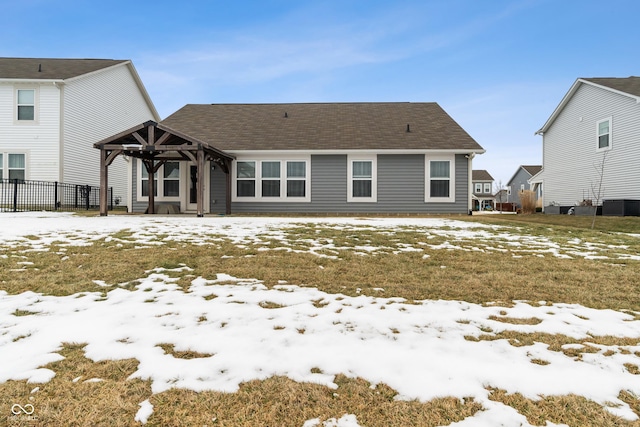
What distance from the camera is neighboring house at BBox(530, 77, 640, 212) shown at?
14.4 meters

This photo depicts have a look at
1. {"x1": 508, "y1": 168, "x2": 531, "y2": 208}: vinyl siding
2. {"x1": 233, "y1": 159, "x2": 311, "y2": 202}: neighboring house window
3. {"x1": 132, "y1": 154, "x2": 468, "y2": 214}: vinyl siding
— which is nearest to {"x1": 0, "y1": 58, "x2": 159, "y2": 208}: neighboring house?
{"x1": 132, "y1": 154, "x2": 468, "y2": 214}: vinyl siding

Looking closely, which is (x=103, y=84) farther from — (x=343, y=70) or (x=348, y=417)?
(x=343, y=70)

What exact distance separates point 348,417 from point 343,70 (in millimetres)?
45126

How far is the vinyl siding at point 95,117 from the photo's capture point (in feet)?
57.6

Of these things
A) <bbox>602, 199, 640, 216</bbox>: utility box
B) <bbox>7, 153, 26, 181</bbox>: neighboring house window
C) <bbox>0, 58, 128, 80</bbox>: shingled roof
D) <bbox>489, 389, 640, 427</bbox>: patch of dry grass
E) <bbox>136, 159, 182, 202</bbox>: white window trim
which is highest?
<bbox>0, 58, 128, 80</bbox>: shingled roof

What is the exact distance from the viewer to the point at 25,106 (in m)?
16.9

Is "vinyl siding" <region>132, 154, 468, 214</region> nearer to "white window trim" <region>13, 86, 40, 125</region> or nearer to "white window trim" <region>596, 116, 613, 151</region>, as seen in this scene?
"white window trim" <region>13, 86, 40, 125</region>

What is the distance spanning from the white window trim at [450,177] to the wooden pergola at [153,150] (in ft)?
29.2

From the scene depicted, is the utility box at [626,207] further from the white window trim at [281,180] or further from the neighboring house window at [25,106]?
the neighboring house window at [25,106]

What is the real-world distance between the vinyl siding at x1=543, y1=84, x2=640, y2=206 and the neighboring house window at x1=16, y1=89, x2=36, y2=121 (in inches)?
1131

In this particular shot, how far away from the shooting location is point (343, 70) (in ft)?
138

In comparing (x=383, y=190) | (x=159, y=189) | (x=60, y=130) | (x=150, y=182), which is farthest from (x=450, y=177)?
(x=60, y=130)

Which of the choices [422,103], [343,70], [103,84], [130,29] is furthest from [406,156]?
[343,70]

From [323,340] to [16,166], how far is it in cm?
2200
